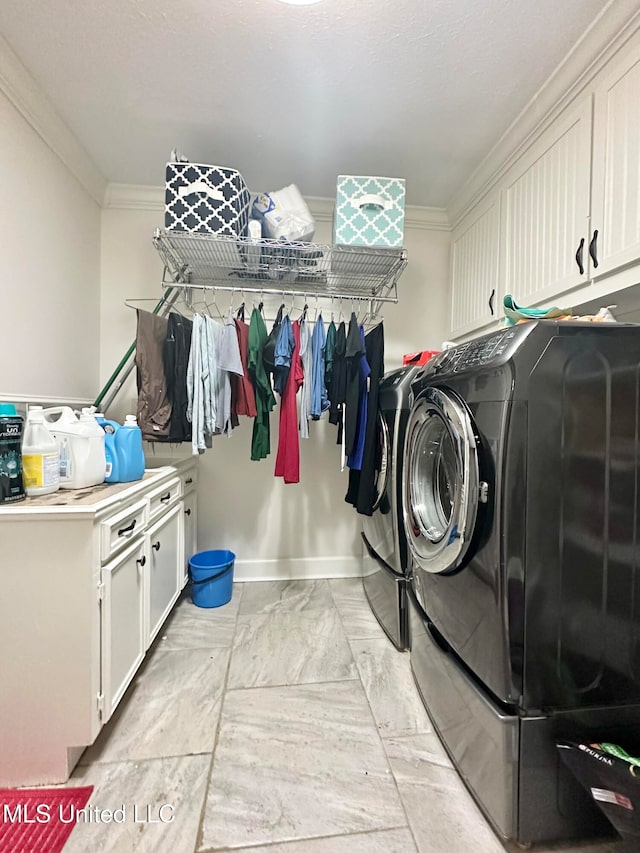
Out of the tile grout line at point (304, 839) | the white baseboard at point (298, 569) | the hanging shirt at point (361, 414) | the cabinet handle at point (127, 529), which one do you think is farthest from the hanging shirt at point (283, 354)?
the tile grout line at point (304, 839)

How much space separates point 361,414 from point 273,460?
32.0 inches

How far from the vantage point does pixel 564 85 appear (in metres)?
1.38

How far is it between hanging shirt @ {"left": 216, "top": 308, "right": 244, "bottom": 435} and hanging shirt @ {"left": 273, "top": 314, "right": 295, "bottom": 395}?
0.19m

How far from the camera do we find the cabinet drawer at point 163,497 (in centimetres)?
154

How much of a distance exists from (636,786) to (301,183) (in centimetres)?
269

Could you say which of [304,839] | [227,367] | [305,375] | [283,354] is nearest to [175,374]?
[227,367]

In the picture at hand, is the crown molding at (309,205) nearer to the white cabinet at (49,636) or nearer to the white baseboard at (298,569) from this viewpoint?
the white cabinet at (49,636)

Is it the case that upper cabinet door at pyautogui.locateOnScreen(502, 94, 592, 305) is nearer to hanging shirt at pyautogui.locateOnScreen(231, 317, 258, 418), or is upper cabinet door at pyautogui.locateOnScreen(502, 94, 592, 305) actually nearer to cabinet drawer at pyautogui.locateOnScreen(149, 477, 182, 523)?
hanging shirt at pyautogui.locateOnScreen(231, 317, 258, 418)

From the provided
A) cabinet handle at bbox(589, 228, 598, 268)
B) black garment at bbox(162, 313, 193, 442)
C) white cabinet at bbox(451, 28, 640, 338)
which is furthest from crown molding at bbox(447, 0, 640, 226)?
black garment at bbox(162, 313, 193, 442)

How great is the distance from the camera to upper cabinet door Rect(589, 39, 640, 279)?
3.72ft

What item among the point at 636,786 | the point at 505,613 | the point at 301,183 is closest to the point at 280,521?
the point at 505,613

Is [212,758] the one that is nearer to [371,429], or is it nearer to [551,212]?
[371,429]

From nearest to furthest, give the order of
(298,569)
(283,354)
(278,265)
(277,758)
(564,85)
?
(277,758)
(564,85)
(283,354)
(278,265)
(298,569)

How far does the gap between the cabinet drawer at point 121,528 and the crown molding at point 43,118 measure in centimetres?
165
